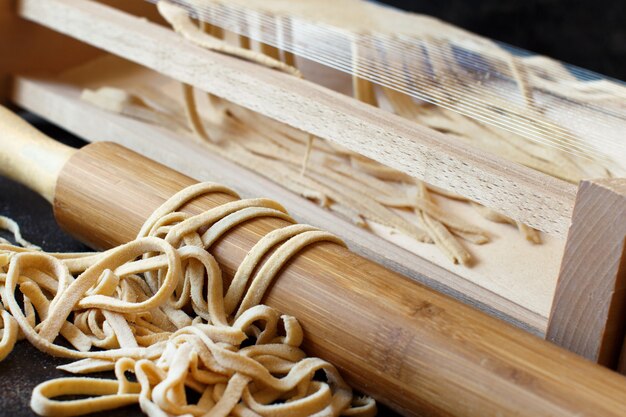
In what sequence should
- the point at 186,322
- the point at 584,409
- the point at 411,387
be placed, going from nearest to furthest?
the point at 584,409 → the point at 411,387 → the point at 186,322

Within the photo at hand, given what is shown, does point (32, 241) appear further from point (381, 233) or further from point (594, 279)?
point (594, 279)

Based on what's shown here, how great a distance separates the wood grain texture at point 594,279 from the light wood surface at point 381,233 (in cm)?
12

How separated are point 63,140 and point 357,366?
1124 mm

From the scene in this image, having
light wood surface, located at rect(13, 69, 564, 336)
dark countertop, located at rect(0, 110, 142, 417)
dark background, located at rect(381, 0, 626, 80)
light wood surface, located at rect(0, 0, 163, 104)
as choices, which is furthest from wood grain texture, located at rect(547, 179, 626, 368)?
dark background, located at rect(381, 0, 626, 80)

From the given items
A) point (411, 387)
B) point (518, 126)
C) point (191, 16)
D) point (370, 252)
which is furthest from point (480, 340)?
point (191, 16)

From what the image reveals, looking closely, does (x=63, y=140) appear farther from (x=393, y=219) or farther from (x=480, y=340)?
(x=480, y=340)

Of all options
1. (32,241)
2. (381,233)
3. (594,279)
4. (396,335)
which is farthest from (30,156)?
(594,279)

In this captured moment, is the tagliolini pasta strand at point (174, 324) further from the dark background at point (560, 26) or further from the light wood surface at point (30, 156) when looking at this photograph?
the dark background at point (560, 26)

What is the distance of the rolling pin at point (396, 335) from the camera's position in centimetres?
127

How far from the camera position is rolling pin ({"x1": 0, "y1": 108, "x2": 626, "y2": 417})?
49.9 inches

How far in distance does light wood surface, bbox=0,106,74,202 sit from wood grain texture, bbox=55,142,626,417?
0.21 meters

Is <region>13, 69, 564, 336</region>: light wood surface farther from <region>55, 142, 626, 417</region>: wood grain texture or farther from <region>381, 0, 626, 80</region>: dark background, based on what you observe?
<region>381, 0, 626, 80</region>: dark background

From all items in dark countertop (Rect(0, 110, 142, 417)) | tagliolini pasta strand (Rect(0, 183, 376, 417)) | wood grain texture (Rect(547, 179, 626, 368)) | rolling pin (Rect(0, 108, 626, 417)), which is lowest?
dark countertop (Rect(0, 110, 142, 417))

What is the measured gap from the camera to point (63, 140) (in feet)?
7.47
